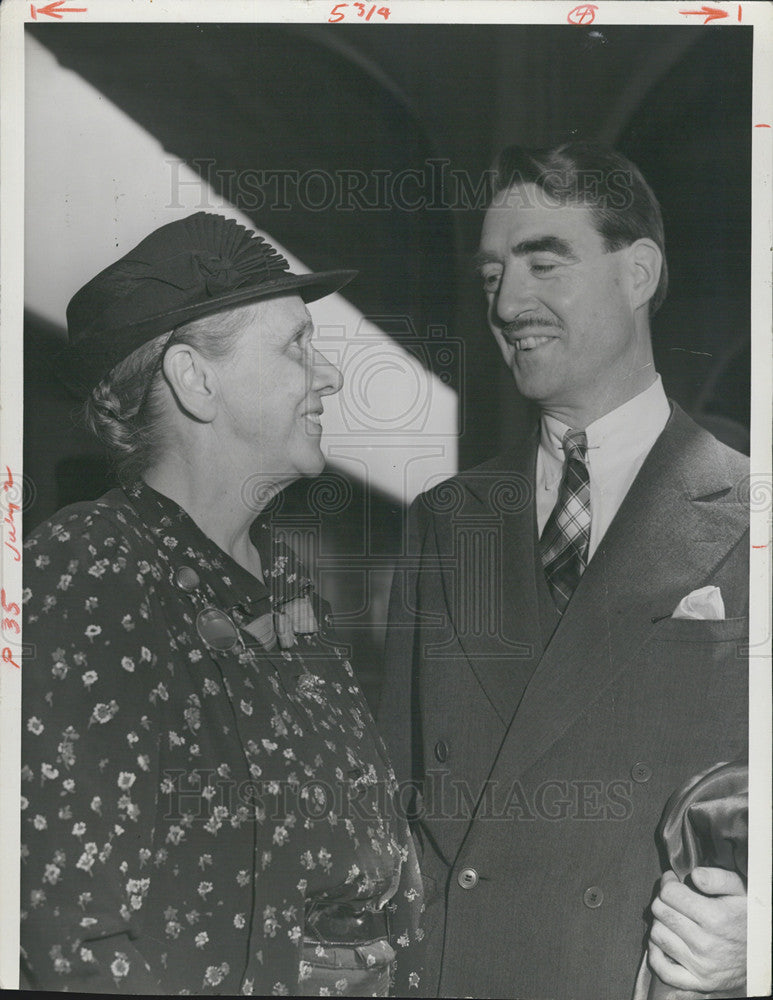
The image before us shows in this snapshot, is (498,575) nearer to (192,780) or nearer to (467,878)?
(467,878)

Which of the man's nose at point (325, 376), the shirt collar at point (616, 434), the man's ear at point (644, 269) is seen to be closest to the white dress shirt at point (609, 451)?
the shirt collar at point (616, 434)

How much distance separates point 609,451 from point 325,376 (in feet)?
2.09

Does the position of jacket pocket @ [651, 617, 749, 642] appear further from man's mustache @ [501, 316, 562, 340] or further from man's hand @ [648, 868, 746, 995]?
man's mustache @ [501, 316, 562, 340]

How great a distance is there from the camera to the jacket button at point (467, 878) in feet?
7.16

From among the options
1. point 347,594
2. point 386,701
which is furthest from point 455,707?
point 347,594

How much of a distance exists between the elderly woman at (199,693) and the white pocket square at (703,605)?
0.71m

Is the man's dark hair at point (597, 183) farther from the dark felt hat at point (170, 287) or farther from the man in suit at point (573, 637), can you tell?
the dark felt hat at point (170, 287)

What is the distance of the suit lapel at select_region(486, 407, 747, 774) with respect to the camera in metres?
2.18

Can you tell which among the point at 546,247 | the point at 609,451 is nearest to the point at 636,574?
the point at 609,451

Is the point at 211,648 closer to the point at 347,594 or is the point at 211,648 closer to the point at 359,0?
the point at 347,594

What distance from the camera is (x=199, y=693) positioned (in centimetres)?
205

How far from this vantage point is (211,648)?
2092mm

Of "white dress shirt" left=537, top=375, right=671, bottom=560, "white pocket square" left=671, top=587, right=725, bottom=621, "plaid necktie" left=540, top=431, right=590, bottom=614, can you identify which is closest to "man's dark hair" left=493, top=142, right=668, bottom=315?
"white dress shirt" left=537, top=375, right=671, bottom=560

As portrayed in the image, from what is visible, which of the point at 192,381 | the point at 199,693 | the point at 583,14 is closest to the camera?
the point at 199,693
